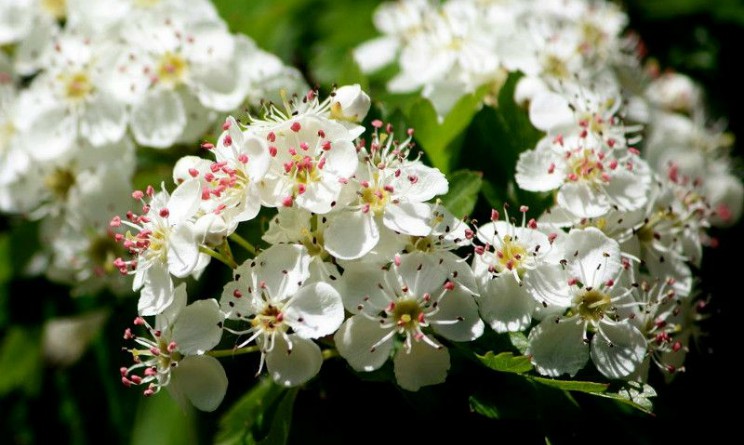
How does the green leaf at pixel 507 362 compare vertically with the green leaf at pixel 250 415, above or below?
above

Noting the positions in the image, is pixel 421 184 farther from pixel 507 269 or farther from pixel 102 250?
pixel 102 250

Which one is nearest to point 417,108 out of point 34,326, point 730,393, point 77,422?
point 730,393

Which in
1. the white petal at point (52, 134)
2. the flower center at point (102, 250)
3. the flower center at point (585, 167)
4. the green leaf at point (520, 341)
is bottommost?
the flower center at point (102, 250)

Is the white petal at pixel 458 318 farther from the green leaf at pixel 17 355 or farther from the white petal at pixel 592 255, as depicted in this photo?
the green leaf at pixel 17 355

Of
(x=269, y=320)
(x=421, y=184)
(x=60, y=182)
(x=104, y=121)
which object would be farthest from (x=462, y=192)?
(x=60, y=182)

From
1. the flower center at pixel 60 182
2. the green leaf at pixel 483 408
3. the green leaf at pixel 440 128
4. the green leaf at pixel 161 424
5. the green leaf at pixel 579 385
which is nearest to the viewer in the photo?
the green leaf at pixel 579 385

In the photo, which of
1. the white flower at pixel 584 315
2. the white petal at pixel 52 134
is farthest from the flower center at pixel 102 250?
the white flower at pixel 584 315
